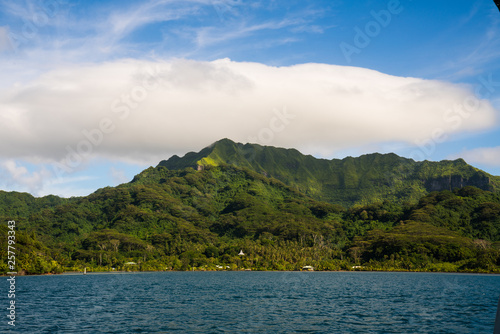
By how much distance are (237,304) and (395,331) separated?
1266 inches

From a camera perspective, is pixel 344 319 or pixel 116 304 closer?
pixel 344 319

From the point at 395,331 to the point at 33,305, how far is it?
5773cm

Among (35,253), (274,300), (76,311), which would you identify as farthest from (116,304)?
→ (35,253)

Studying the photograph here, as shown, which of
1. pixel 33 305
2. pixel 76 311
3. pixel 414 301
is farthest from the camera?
pixel 414 301

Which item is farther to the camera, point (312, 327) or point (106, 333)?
point (312, 327)

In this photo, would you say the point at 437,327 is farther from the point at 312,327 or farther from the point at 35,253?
the point at 35,253

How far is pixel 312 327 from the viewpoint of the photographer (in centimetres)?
4922

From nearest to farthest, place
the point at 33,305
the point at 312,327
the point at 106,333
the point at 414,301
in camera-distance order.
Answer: the point at 106,333 < the point at 312,327 < the point at 33,305 < the point at 414,301

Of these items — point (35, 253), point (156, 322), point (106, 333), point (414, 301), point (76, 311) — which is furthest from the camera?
point (35, 253)

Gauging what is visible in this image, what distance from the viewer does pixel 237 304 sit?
73375 mm

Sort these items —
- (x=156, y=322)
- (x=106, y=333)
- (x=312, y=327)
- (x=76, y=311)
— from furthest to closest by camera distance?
(x=76, y=311) → (x=156, y=322) → (x=312, y=327) → (x=106, y=333)

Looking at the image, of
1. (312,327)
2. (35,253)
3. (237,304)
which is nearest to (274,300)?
(237,304)

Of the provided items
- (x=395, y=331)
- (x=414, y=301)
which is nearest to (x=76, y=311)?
(x=395, y=331)

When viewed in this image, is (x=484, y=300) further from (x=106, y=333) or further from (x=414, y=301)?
(x=106, y=333)
